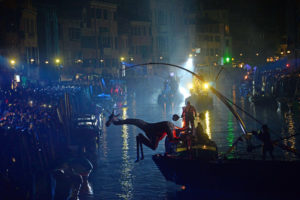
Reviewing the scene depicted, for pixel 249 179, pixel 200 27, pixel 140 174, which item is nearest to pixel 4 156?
pixel 140 174

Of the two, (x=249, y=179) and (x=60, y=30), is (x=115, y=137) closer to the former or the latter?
(x=249, y=179)

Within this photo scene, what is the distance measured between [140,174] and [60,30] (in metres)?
51.3

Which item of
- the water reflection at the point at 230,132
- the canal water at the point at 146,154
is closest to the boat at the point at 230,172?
the canal water at the point at 146,154

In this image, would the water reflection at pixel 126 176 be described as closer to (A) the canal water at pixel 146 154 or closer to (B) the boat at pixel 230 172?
(A) the canal water at pixel 146 154

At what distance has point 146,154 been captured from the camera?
81.3ft

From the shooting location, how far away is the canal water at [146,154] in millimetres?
18656

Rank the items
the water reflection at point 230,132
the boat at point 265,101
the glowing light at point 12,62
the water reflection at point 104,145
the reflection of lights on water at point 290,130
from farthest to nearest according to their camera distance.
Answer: the boat at point 265,101 < the glowing light at point 12,62 < the water reflection at point 230,132 < the reflection of lights on water at point 290,130 < the water reflection at point 104,145

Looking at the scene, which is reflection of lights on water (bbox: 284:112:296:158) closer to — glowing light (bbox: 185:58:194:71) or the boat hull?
the boat hull

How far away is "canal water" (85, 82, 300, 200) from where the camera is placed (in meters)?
18.7

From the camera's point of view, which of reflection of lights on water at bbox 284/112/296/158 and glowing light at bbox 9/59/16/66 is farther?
glowing light at bbox 9/59/16/66

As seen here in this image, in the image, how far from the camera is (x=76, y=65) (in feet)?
229

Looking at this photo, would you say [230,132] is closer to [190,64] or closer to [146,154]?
[146,154]

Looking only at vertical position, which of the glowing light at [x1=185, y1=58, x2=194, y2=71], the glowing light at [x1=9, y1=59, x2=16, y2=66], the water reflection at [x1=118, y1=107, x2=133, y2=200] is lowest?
the water reflection at [x1=118, y1=107, x2=133, y2=200]

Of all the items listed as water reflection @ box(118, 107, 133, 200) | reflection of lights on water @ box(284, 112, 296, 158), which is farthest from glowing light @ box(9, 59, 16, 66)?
reflection of lights on water @ box(284, 112, 296, 158)
